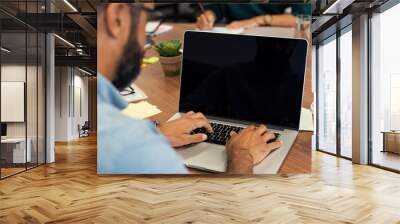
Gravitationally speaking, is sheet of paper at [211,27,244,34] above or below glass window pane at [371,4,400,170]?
above

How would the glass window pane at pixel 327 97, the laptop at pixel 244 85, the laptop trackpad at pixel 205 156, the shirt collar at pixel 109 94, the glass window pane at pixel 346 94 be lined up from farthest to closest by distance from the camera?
the glass window pane at pixel 327 97
the glass window pane at pixel 346 94
the shirt collar at pixel 109 94
the laptop at pixel 244 85
the laptop trackpad at pixel 205 156

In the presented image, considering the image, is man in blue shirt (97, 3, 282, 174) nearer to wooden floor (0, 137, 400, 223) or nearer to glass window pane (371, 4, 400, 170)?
wooden floor (0, 137, 400, 223)

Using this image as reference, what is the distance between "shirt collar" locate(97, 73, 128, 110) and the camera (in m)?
6.36

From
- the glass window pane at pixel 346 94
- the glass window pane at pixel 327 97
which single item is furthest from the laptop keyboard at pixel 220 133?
the glass window pane at pixel 327 97

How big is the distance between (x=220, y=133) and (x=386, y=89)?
3622 mm

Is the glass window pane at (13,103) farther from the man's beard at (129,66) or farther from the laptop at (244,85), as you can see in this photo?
the laptop at (244,85)

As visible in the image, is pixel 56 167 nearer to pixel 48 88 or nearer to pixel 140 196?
pixel 48 88

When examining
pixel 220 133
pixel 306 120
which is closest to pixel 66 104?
pixel 220 133

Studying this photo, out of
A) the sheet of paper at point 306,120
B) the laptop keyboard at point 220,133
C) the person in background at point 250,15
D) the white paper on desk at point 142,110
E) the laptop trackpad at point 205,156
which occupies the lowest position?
the laptop trackpad at point 205,156

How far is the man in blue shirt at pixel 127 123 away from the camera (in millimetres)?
6273

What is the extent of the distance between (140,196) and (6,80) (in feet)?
10.2

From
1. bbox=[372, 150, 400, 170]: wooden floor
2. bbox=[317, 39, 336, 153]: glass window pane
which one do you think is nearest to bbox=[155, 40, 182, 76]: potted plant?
bbox=[372, 150, 400, 170]: wooden floor

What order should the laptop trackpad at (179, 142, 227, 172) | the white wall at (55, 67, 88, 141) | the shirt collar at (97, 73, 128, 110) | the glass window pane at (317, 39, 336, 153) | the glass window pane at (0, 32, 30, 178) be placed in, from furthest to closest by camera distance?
the white wall at (55, 67, 88, 141), the glass window pane at (317, 39, 336, 153), the glass window pane at (0, 32, 30, 178), the shirt collar at (97, 73, 128, 110), the laptop trackpad at (179, 142, 227, 172)

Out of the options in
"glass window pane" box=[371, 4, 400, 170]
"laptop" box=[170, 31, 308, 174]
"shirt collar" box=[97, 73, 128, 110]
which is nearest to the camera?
"laptop" box=[170, 31, 308, 174]
